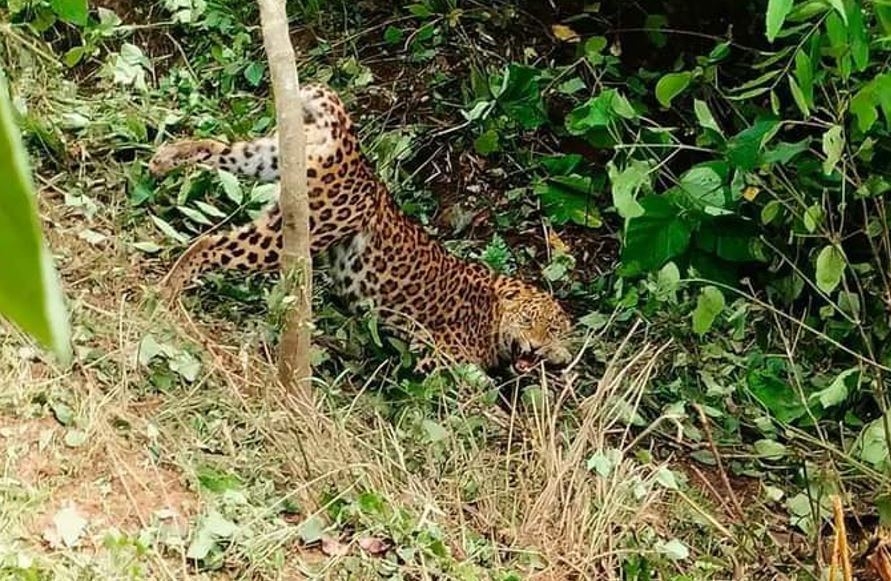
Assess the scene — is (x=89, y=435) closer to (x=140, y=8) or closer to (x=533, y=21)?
(x=140, y=8)

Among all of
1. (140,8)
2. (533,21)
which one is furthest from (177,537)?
(533,21)

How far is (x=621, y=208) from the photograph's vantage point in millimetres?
3496

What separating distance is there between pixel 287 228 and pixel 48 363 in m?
A: 0.69

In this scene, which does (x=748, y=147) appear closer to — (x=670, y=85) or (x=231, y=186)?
(x=670, y=85)

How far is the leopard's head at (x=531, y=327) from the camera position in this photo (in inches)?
188

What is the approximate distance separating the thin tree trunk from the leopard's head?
1.46m

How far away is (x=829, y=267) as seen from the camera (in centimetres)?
352

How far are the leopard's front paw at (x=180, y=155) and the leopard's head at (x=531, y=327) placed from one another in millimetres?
1222

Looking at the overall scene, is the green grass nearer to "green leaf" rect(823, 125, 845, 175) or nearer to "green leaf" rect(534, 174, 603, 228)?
"green leaf" rect(534, 174, 603, 228)

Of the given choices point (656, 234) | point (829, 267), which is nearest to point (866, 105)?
point (829, 267)

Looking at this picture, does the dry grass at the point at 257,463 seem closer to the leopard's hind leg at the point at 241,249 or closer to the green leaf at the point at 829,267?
the leopard's hind leg at the point at 241,249

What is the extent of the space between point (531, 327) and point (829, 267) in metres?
1.47

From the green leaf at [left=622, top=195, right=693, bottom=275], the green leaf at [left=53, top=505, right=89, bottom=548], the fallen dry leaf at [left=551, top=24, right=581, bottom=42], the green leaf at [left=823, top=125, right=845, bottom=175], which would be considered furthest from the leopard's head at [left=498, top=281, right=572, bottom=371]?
the green leaf at [left=53, top=505, right=89, bottom=548]

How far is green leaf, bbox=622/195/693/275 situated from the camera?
4.20 meters
